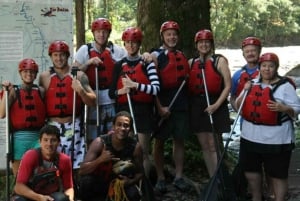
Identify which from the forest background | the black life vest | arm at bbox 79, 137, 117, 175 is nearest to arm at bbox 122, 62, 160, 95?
the black life vest

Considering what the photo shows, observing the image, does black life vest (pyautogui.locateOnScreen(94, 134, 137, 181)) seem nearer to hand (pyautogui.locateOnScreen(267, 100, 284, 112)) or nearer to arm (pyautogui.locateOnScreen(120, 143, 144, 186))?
arm (pyautogui.locateOnScreen(120, 143, 144, 186))

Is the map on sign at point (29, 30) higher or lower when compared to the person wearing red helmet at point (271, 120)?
higher

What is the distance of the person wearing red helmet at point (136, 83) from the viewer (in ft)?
18.2

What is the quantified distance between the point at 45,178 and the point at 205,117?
220 cm

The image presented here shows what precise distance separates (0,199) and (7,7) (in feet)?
7.62

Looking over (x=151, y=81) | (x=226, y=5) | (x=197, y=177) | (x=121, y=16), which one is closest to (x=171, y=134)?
(x=151, y=81)

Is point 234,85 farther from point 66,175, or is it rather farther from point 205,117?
point 66,175

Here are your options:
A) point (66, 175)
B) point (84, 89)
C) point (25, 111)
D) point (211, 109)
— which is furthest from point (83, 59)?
point (66, 175)

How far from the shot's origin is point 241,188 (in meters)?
5.91

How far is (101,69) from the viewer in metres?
5.81

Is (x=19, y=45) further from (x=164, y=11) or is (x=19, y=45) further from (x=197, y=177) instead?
(x=197, y=177)

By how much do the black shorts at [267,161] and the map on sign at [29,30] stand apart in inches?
103

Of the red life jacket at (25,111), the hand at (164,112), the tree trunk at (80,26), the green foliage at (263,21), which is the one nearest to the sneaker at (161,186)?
the hand at (164,112)

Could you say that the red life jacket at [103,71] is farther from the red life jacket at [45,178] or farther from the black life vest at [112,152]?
the red life jacket at [45,178]
